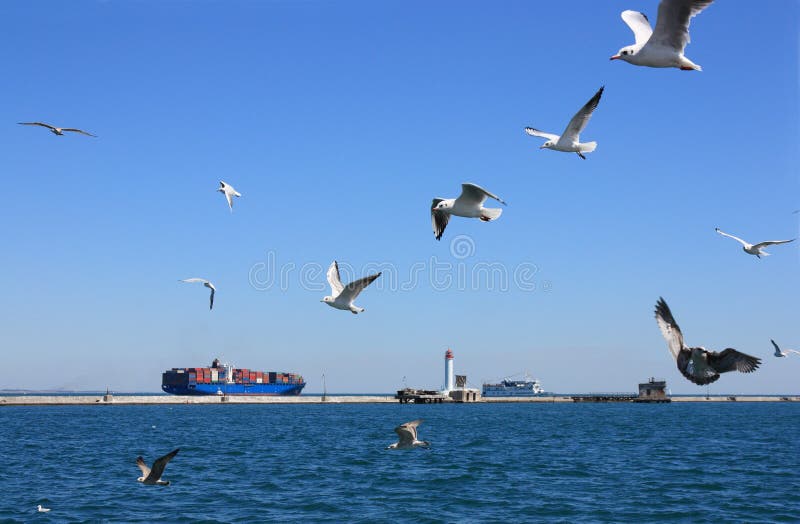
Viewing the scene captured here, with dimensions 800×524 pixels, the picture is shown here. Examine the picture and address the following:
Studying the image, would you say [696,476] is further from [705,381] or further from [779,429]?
[779,429]

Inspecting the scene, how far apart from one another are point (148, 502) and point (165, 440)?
30.4m

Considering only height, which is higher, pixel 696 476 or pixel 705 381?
pixel 705 381

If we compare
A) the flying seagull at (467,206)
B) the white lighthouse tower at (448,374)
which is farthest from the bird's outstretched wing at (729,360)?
the white lighthouse tower at (448,374)

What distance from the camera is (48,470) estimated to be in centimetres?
3888

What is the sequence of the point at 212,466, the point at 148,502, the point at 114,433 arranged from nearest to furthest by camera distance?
the point at 148,502 < the point at 212,466 < the point at 114,433

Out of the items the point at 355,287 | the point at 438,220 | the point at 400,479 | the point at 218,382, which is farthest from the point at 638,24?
the point at 218,382

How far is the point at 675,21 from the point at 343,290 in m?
10.2

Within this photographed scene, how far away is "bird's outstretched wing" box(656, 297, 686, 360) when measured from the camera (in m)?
15.5

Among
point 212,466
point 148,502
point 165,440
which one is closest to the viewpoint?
point 148,502

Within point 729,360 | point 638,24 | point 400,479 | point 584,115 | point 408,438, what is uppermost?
point 638,24

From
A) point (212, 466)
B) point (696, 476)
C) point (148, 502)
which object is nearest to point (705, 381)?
point (148, 502)

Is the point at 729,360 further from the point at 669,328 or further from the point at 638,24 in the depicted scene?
the point at 638,24

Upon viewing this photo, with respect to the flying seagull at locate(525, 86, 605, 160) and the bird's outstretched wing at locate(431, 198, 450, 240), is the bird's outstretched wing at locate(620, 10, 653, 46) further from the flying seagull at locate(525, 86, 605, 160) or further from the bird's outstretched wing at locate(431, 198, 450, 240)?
the bird's outstretched wing at locate(431, 198, 450, 240)

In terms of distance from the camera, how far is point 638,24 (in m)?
15.9
